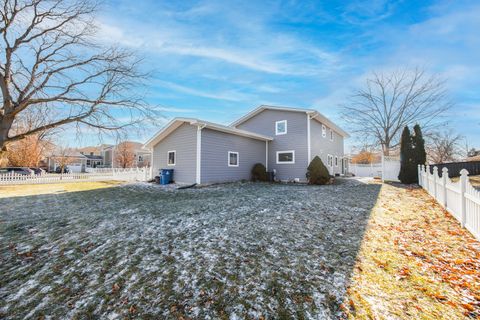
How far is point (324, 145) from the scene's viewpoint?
1661cm

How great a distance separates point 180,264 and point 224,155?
10.0 m

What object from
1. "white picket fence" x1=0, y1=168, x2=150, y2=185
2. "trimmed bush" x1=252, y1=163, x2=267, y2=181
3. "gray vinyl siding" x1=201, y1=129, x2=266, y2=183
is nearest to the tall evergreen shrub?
"trimmed bush" x1=252, y1=163, x2=267, y2=181

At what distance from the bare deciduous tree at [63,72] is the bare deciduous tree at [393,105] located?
23.3 meters

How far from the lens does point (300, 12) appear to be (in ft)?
28.6

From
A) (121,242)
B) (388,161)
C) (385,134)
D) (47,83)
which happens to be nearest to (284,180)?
(388,161)

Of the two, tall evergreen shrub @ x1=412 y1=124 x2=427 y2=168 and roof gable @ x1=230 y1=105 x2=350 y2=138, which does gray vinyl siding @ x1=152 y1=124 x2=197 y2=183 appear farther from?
tall evergreen shrub @ x1=412 y1=124 x2=427 y2=168

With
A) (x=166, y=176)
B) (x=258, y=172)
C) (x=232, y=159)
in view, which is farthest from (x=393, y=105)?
(x=166, y=176)

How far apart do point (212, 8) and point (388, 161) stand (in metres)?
15.1

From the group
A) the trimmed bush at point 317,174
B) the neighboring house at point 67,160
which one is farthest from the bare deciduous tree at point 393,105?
the neighboring house at point 67,160

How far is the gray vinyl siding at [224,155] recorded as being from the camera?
11914 mm

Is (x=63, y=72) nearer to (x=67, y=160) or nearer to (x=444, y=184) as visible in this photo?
(x=444, y=184)

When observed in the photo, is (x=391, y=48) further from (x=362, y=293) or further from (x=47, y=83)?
(x=47, y=83)

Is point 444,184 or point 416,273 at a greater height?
point 444,184

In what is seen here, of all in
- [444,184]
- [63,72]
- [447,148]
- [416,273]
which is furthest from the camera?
[447,148]
